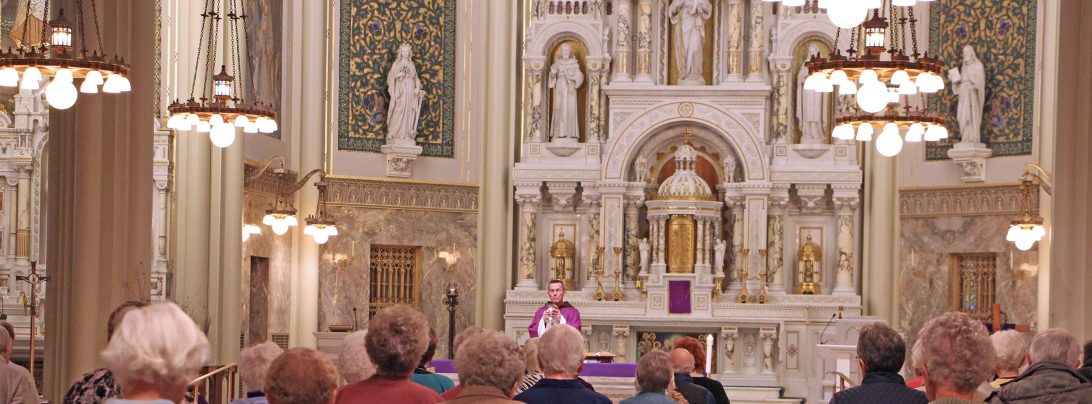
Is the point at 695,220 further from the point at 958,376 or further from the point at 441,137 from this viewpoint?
the point at 958,376

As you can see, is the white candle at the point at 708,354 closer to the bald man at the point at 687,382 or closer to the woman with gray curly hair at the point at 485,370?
the bald man at the point at 687,382

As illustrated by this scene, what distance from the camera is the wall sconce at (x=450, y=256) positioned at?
22125mm

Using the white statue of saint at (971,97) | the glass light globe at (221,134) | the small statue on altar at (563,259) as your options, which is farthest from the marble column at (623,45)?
the glass light globe at (221,134)

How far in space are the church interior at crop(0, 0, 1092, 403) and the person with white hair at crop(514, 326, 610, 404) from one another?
35.9 ft

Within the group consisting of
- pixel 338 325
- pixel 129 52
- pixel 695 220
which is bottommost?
pixel 338 325

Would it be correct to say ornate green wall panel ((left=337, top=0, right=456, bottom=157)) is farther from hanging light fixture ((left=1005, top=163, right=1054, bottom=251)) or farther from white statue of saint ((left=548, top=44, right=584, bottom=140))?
hanging light fixture ((left=1005, top=163, right=1054, bottom=251))

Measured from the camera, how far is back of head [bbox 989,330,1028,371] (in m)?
7.62

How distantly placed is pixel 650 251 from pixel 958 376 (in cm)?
1659

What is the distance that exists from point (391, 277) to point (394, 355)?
16287mm

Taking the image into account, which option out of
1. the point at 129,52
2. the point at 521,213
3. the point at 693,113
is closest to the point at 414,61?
the point at 521,213

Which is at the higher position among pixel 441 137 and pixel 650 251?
pixel 441 137

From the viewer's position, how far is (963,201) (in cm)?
2080

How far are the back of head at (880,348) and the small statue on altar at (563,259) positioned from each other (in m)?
16.5

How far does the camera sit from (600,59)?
22344 mm
